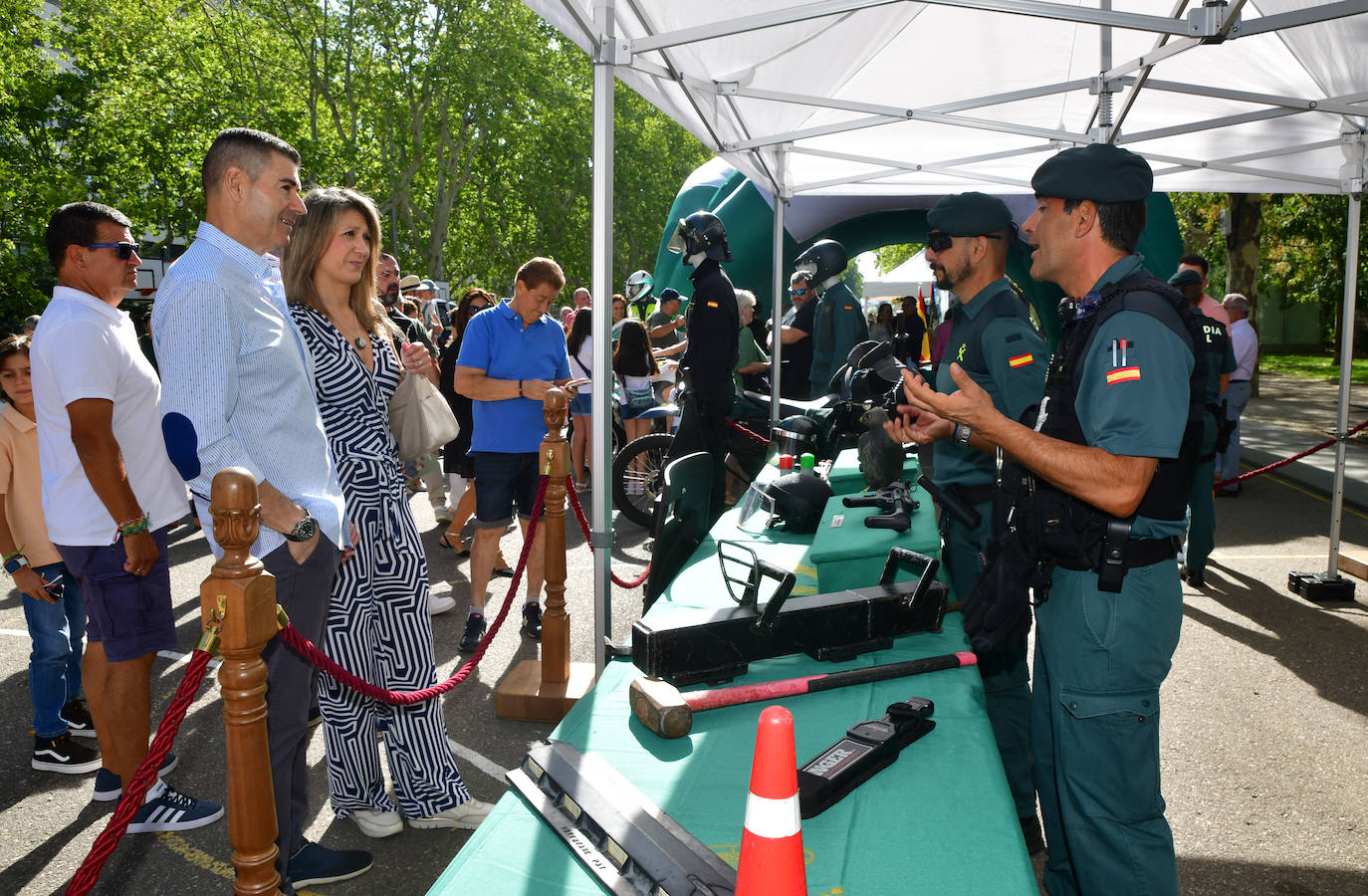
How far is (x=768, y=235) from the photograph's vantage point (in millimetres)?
13508

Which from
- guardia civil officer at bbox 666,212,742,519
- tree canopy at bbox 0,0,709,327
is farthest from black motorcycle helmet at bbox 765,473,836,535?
tree canopy at bbox 0,0,709,327

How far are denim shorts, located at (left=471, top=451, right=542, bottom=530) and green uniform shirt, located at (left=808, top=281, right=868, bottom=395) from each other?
3.28 metres

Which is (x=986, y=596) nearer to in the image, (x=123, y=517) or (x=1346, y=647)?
(x=123, y=517)

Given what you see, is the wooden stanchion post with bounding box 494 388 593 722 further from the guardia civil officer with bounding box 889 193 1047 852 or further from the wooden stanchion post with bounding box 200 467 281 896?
the wooden stanchion post with bounding box 200 467 281 896

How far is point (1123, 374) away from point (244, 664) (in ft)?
6.48

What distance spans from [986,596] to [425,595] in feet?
5.95

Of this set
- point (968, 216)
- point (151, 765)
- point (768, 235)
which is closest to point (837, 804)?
point (151, 765)

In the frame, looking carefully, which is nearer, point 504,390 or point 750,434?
point 504,390

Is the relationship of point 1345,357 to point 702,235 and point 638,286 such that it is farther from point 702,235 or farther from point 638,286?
point 638,286

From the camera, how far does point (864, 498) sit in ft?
12.2

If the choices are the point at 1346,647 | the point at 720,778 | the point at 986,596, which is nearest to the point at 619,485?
the point at 1346,647

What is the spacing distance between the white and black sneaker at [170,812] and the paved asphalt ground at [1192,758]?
0.04 m

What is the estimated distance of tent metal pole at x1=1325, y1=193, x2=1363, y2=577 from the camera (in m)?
5.59

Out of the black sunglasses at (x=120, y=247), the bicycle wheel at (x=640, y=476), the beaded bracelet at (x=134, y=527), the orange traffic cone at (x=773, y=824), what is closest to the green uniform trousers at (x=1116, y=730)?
the orange traffic cone at (x=773, y=824)
